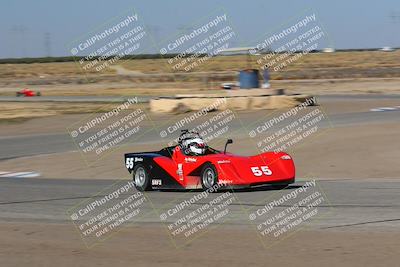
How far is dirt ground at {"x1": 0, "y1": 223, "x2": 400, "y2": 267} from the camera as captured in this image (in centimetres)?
744

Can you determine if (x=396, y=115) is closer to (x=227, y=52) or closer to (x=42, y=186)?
(x=227, y=52)

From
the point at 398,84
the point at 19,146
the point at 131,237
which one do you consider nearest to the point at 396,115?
the point at 19,146

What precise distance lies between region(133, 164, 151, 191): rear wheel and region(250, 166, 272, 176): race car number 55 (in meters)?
2.13

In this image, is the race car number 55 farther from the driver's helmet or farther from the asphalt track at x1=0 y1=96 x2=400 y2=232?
the driver's helmet

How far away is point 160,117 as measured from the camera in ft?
114

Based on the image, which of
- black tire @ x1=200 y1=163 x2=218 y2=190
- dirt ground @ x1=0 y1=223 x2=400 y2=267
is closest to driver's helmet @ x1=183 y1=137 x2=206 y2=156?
black tire @ x1=200 y1=163 x2=218 y2=190

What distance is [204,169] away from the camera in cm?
1292

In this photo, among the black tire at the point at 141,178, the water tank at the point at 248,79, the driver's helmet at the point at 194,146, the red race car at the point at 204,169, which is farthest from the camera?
the water tank at the point at 248,79

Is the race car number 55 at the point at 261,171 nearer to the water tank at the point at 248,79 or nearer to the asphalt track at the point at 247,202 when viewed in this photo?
the asphalt track at the point at 247,202

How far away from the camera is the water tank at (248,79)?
121 ft

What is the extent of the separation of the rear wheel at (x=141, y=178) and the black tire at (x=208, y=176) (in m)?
1.36

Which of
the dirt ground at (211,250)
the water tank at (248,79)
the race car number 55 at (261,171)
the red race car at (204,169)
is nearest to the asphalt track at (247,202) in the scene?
the red race car at (204,169)

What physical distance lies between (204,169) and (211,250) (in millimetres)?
4822

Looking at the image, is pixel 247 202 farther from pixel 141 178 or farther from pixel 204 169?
pixel 141 178
